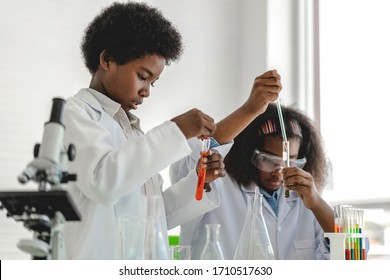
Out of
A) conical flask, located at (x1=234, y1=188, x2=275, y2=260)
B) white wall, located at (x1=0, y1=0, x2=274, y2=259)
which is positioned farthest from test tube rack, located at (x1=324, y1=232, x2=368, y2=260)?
white wall, located at (x1=0, y1=0, x2=274, y2=259)

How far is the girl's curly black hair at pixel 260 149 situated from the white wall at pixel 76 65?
0.59 meters

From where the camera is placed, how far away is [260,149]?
162cm

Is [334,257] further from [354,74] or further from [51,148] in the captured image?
[354,74]

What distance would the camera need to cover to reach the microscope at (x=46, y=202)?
0.72m

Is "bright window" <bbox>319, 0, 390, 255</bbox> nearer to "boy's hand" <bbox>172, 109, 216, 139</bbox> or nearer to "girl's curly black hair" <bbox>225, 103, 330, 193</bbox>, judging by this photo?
"girl's curly black hair" <bbox>225, 103, 330, 193</bbox>

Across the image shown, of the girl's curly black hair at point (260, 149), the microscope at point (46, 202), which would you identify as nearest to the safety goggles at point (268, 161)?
the girl's curly black hair at point (260, 149)

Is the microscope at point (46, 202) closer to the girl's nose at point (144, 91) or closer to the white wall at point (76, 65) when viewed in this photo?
the girl's nose at point (144, 91)

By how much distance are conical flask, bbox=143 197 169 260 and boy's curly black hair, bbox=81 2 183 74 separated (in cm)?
36

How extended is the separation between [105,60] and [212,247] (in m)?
0.47

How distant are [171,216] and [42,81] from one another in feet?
2.92

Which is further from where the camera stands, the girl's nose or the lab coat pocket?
the lab coat pocket

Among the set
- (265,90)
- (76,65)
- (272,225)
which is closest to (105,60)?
(265,90)

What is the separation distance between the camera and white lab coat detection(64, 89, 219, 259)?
937mm

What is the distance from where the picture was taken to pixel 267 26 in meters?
2.34
